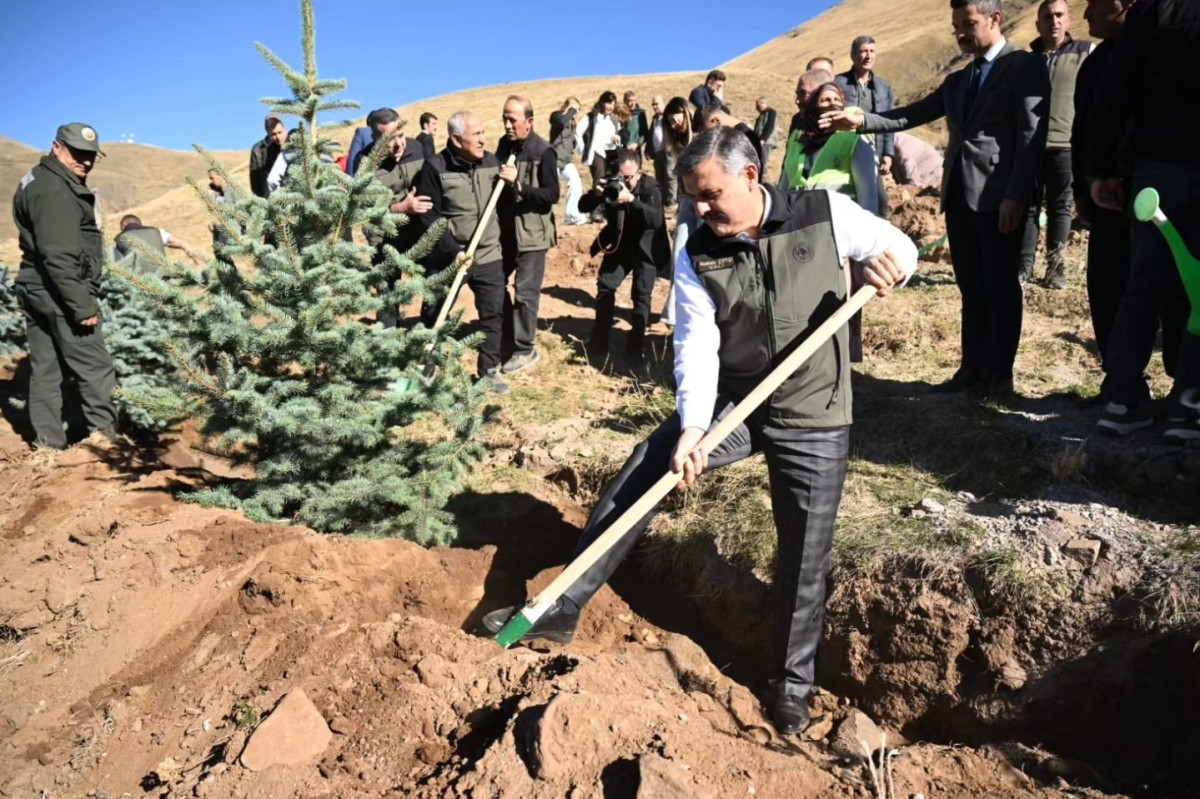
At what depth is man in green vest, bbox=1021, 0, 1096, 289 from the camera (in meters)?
6.46

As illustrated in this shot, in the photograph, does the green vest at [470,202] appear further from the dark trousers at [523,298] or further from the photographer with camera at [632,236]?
the photographer with camera at [632,236]

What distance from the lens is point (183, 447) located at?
5.95 meters

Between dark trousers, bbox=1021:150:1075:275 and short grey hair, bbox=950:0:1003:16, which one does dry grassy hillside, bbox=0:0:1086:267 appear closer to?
dark trousers, bbox=1021:150:1075:275

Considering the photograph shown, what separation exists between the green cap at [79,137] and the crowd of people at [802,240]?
0.02m

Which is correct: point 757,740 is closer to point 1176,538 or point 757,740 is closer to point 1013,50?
point 1176,538

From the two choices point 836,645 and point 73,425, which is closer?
point 836,645

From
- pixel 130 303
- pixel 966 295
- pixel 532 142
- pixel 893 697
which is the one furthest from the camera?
pixel 130 303

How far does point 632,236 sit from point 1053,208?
3617mm

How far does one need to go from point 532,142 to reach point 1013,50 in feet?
10.9

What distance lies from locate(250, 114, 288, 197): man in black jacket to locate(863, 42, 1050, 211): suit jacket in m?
5.56

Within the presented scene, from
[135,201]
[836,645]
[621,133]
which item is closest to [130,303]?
[836,645]

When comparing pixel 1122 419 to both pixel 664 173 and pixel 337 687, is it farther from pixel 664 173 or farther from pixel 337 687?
pixel 664 173

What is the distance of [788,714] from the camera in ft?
10.7

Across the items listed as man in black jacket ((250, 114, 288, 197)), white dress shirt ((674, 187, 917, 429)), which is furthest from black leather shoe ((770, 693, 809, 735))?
man in black jacket ((250, 114, 288, 197))
